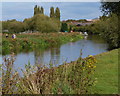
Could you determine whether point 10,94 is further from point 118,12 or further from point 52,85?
point 118,12

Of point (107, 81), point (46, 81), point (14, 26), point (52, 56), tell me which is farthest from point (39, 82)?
point (14, 26)

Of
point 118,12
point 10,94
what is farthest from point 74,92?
point 118,12

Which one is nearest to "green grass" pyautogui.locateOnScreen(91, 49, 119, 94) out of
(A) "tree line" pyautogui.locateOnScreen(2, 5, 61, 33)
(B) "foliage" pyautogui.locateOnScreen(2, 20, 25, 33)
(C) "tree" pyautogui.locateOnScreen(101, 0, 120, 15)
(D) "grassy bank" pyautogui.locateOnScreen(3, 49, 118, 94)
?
(D) "grassy bank" pyautogui.locateOnScreen(3, 49, 118, 94)

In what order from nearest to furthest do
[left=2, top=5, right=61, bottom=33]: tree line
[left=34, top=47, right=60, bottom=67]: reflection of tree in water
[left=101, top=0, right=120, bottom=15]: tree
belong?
[left=34, top=47, right=60, bottom=67]: reflection of tree in water, [left=101, top=0, right=120, bottom=15]: tree, [left=2, top=5, right=61, bottom=33]: tree line

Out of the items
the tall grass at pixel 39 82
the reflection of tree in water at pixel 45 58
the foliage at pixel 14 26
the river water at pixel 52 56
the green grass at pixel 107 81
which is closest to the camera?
the tall grass at pixel 39 82

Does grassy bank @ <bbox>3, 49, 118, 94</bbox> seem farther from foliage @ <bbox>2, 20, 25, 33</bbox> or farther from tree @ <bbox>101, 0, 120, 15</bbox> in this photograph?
foliage @ <bbox>2, 20, 25, 33</bbox>

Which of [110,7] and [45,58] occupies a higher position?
[110,7]

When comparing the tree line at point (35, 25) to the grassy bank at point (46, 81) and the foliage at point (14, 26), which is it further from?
the grassy bank at point (46, 81)

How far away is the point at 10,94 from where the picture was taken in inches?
144

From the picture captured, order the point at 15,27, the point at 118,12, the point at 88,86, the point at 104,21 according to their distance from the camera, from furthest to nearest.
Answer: the point at 15,27 → the point at 104,21 → the point at 118,12 → the point at 88,86

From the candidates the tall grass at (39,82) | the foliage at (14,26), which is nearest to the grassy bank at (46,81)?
the tall grass at (39,82)

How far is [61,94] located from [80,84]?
2.25ft

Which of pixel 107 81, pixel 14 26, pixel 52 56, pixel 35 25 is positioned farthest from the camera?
pixel 14 26

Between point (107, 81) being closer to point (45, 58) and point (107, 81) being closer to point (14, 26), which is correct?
point (45, 58)
